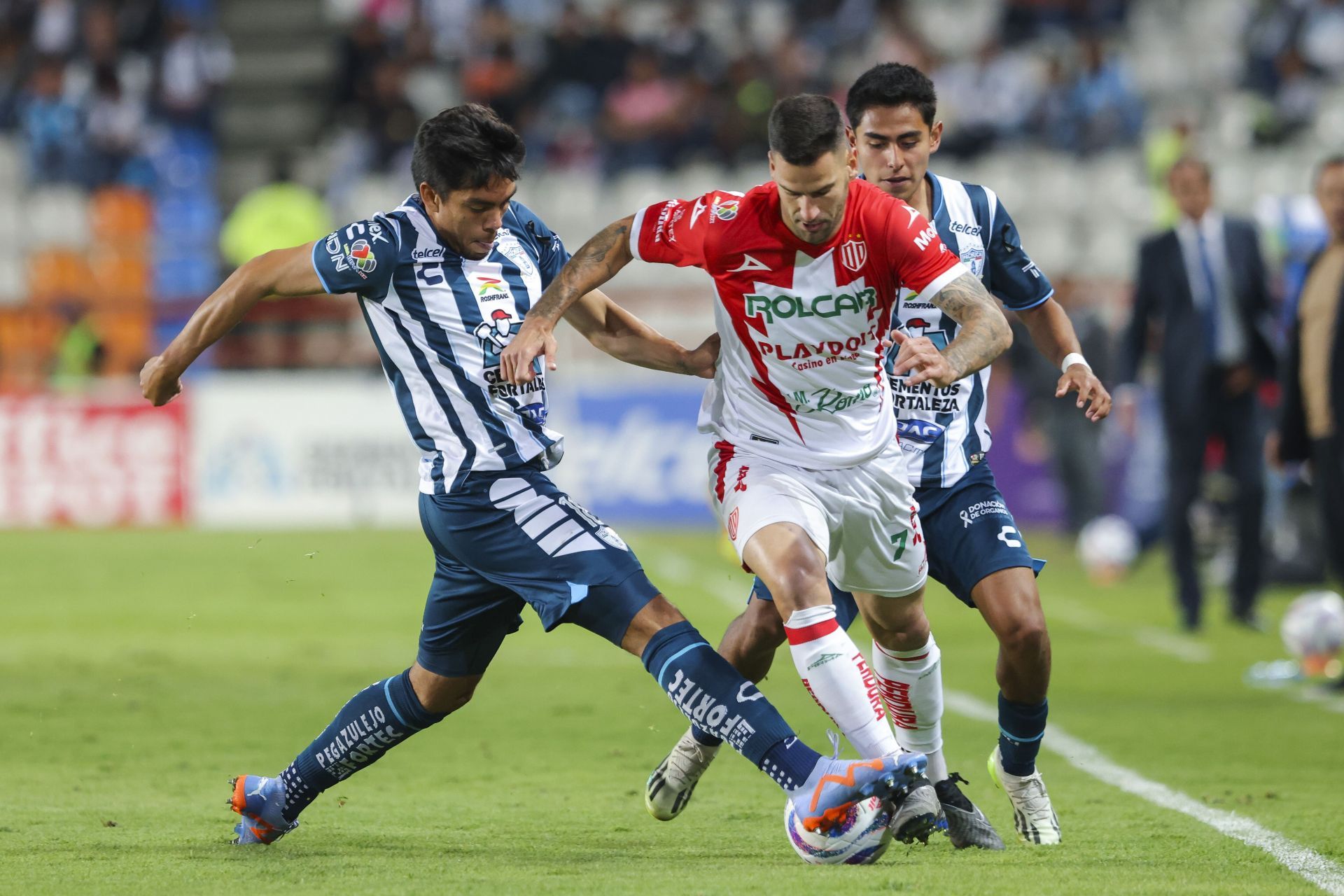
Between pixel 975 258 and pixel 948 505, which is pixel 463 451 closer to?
pixel 948 505

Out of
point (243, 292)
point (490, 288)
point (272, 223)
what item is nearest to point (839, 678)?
point (490, 288)

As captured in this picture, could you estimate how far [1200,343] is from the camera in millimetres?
11086

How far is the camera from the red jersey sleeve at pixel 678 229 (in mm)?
5375

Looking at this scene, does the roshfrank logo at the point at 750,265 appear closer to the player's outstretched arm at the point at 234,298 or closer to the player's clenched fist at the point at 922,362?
the player's clenched fist at the point at 922,362

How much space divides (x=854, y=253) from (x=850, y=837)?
162cm

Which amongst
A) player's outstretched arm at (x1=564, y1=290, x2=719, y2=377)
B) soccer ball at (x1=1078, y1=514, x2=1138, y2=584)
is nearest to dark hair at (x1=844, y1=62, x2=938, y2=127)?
player's outstretched arm at (x1=564, y1=290, x2=719, y2=377)

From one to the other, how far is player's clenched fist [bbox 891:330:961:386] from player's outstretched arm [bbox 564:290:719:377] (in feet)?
3.27

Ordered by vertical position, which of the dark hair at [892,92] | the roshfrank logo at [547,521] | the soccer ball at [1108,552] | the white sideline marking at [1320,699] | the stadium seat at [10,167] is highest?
the stadium seat at [10,167]

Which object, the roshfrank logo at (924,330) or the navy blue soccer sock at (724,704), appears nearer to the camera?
the navy blue soccer sock at (724,704)

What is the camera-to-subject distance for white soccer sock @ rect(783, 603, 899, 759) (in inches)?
195

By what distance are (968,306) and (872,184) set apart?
0.64 metres

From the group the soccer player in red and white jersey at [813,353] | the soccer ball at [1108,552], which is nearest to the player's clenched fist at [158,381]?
the soccer player in red and white jersey at [813,353]

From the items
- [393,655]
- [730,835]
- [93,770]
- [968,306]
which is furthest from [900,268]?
[393,655]

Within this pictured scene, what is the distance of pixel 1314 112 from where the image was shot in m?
21.8
